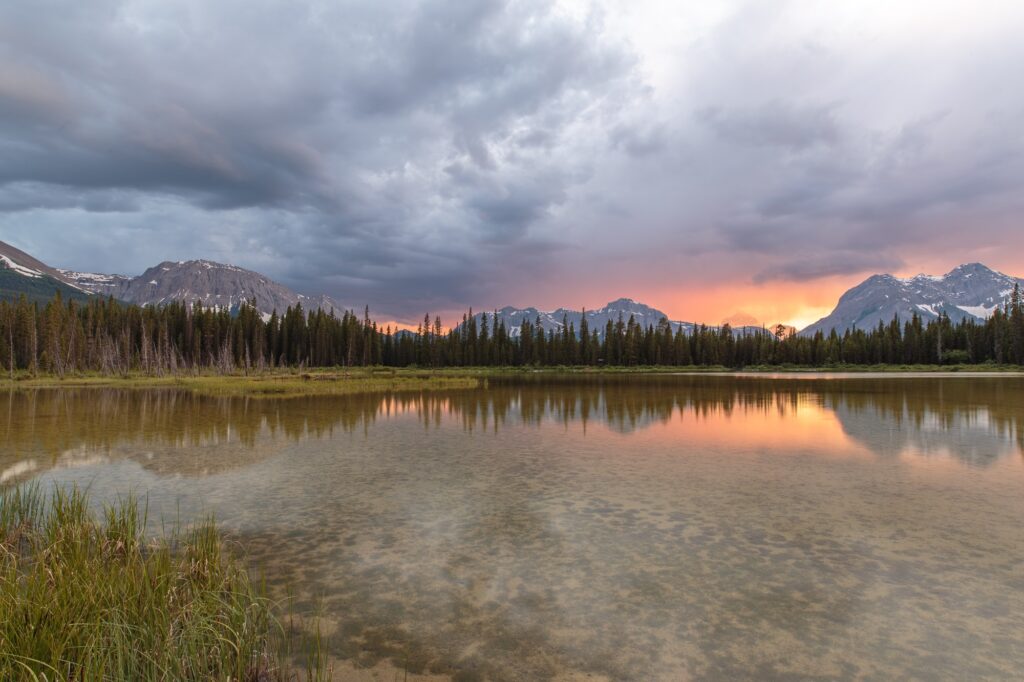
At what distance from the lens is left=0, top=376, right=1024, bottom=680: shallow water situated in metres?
6.53

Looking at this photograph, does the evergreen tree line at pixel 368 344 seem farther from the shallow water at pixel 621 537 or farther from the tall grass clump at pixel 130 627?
the tall grass clump at pixel 130 627

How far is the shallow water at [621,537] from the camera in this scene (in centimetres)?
653

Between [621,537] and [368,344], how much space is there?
491 feet

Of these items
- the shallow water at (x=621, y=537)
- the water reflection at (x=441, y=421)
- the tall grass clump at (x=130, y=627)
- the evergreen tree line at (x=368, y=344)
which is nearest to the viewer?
the tall grass clump at (x=130, y=627)

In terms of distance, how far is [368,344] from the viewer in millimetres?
153500

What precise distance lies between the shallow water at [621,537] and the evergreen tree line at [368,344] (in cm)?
8781

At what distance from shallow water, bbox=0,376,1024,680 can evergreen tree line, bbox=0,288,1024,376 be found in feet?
288

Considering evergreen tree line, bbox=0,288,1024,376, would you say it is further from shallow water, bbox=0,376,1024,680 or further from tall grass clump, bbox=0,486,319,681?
tall grass clump, bbox=0,486,319,681

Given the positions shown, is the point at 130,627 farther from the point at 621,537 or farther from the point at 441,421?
the point at 441,421

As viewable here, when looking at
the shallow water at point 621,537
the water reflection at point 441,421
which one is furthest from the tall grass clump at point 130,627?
the water reflection at point 441,421

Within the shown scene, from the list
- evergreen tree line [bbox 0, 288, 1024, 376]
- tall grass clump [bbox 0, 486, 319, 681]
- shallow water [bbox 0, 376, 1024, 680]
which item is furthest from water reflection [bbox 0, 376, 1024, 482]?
evergreen tree line [bbox 0, 288, 1024, 376]

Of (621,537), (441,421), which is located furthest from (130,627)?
(441,421)

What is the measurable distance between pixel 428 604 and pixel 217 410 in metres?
33.6

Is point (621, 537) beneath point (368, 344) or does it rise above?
beneath
